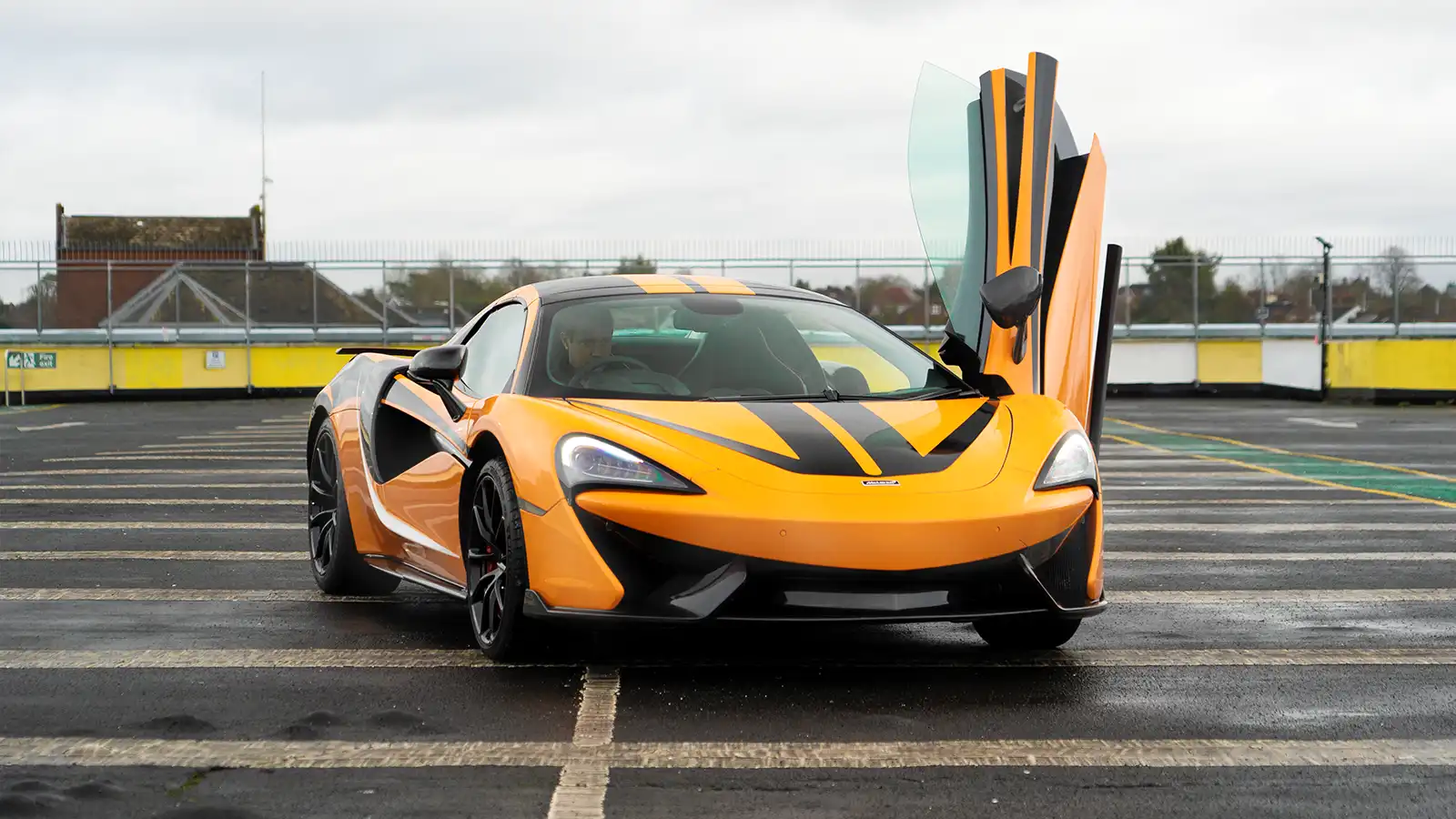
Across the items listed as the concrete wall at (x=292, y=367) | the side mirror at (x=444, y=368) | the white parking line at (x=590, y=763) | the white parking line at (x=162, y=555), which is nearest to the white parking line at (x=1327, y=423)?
the concrete wall at (x=292, y=367)

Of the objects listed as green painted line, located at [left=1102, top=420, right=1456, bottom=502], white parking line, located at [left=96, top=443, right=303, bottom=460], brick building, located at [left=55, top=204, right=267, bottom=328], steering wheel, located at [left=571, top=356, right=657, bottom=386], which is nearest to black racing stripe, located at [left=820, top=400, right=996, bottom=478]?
steering wheel, located at [left=571, top=356, right=657, bottom=386]

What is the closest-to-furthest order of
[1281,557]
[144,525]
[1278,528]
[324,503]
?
[324,503]
[1281,557]
[1278,528]
[144,525]

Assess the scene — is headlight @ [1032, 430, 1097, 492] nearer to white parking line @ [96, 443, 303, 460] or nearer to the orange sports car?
the orange sports car

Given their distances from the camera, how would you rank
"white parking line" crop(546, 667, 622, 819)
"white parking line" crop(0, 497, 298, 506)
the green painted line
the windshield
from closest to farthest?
"white parking line" crop(546, 667, 622, 819)
the windshield
"white parking line" crop(0, 497, 298, 506)
the green painted line

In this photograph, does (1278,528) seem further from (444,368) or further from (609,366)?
(444,368)

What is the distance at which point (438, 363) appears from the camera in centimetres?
605

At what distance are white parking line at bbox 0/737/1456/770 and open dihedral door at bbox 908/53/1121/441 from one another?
8.97 ft

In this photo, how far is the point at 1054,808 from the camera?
3.81 meters

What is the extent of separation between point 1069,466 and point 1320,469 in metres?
10.1

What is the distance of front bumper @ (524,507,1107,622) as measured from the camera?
4879 mm

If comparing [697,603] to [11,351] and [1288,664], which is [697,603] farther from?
[11,351]

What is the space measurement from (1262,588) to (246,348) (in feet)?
98.5

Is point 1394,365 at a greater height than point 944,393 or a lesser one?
lesser

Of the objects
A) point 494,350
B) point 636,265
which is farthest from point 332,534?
point 636,265
